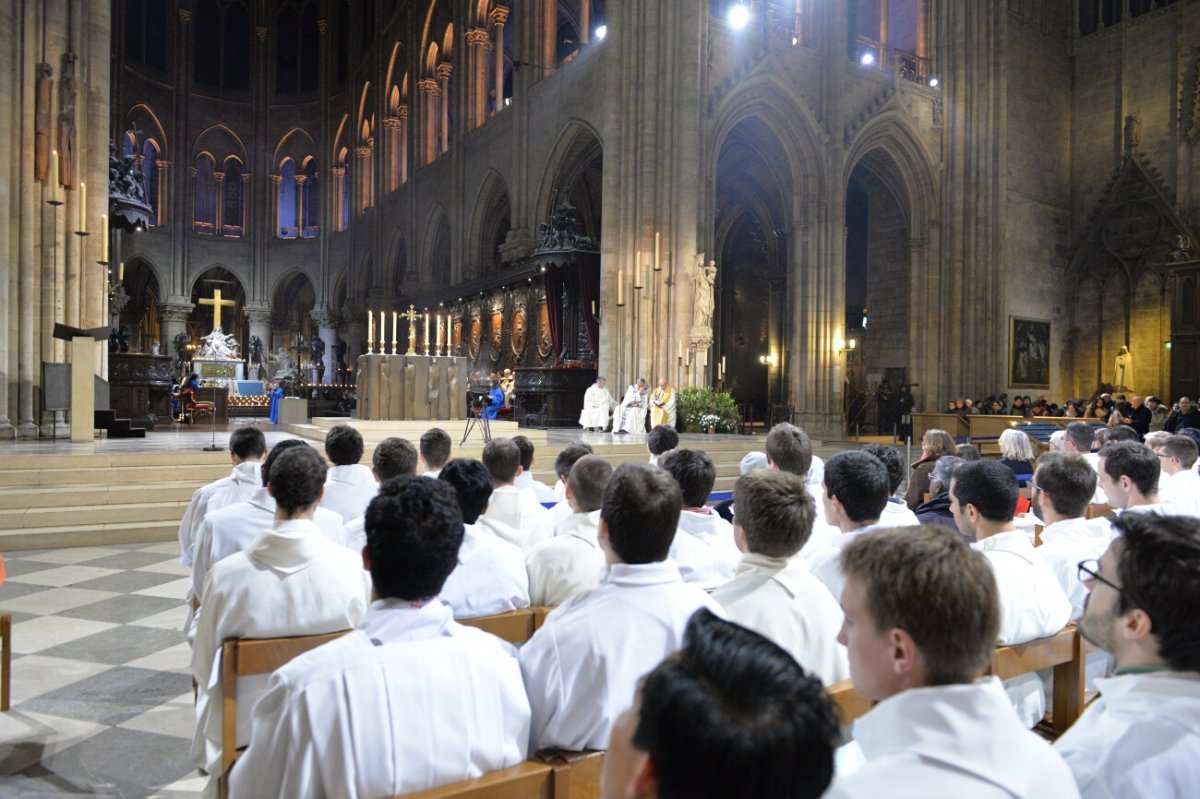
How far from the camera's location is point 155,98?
32.4 meters

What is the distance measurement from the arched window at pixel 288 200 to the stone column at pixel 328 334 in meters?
4.45

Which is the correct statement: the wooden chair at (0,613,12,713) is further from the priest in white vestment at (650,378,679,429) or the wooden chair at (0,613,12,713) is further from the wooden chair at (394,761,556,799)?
the priest in white vestment at (650,378,679,429)

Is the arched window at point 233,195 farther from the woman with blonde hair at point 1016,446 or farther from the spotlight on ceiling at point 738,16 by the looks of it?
the woman with blonde hair at point 1016,446

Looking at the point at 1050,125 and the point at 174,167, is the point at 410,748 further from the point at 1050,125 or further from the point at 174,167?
the point at 174,167

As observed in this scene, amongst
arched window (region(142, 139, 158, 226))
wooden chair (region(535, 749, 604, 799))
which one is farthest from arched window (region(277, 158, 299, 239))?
wooden chair (region(535, 749, 604, 799))

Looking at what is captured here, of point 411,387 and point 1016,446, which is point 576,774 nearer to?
point 1016,446

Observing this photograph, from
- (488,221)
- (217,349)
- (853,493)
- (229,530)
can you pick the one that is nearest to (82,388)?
(229,530)

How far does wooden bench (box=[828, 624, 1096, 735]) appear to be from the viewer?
2.50m

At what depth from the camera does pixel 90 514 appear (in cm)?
802

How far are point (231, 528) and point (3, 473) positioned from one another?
6423mm

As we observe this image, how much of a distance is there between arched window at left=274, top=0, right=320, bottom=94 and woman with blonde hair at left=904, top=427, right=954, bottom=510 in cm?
3644

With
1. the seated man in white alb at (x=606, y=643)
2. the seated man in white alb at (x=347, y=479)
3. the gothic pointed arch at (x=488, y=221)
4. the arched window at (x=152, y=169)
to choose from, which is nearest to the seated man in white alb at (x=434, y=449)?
the seated man in white alb at (x=347, y=479)

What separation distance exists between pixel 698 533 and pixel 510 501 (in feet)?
3.67

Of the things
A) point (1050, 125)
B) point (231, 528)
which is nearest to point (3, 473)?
point (231, 528)
